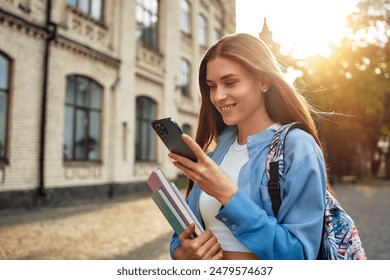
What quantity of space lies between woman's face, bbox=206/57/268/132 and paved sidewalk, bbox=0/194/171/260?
3666mm

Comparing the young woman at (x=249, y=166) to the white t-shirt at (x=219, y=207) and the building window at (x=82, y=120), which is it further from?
the building window at (x=82, y=120)

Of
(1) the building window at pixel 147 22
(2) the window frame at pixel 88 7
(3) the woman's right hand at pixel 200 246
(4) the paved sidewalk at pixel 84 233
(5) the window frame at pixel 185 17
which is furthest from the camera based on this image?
(5) the window frame at pixel 185 17

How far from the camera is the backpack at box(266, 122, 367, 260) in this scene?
3.94 ft

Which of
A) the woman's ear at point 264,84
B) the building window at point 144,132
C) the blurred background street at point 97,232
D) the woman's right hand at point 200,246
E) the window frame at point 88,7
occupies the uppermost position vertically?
the window frame at point 88,7

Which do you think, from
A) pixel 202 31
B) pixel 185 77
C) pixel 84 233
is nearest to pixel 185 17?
pixel 202 31

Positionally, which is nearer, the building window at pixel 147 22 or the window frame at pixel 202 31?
the building window at pixel 147 22

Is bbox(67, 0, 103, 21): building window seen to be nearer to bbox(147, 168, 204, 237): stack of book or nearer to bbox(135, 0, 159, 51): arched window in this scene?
bbox(135, 0, 159, 51): arched window

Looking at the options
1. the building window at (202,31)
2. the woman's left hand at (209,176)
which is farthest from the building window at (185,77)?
the woman's left hand at (209,176)

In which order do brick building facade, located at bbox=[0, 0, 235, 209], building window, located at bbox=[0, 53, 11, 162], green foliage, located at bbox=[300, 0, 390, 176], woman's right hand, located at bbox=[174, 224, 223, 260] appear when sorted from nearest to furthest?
woman's right hand, located at bbox=[174, 224, 223, 260] → green foliage, located at bbox=[300, 0, 390, 176] → building window, located at bbox=[0, 53, 11, 162] → brick building facade, located at bbox=[0, 0, 235, 209]

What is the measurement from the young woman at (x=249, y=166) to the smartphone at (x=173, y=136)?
25 millimetres

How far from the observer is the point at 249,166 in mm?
1327

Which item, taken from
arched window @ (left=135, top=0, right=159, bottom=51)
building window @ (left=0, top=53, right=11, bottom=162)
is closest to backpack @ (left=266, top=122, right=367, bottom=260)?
building window @ (left=0, top=53, right=11, bottom=162)

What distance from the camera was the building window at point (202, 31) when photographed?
14555mm
